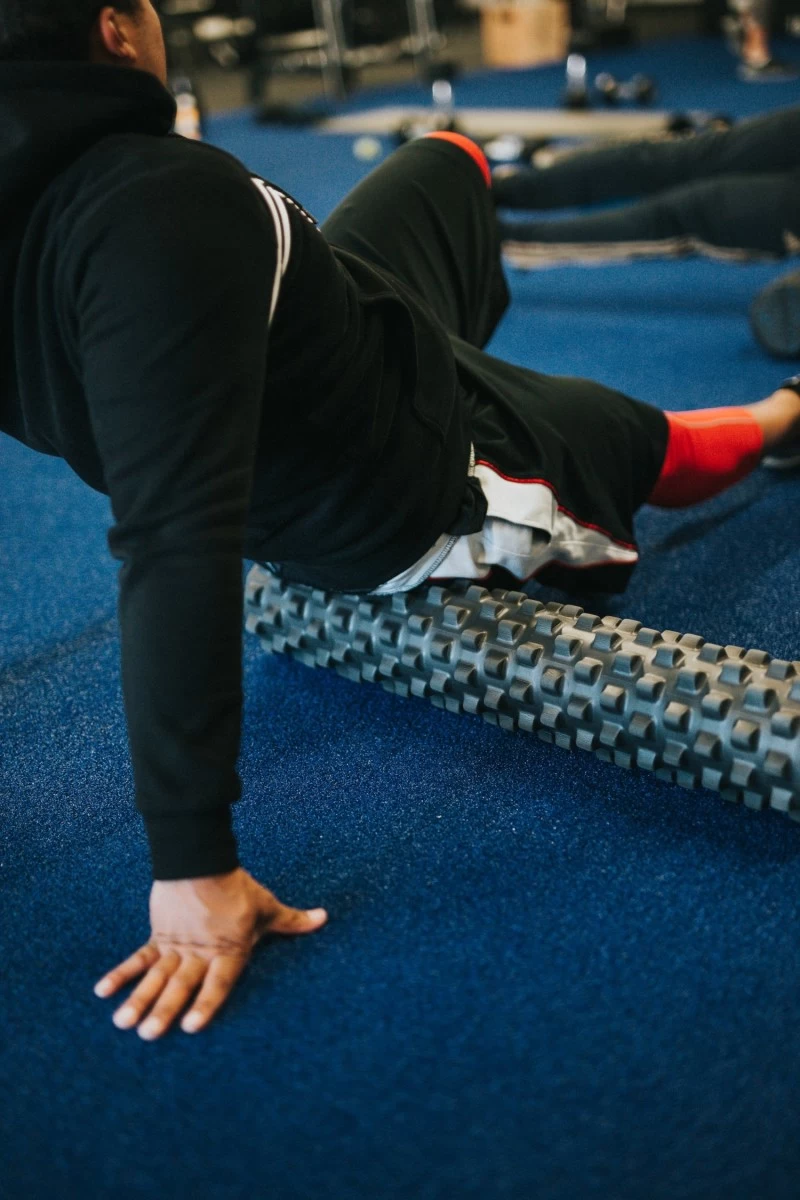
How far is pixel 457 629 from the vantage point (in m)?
1.17

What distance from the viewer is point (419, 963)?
0.96 m

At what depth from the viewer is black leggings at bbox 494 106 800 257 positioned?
2.13 metres

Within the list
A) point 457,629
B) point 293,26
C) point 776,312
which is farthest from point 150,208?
point 293,26

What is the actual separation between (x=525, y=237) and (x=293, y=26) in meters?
5.02

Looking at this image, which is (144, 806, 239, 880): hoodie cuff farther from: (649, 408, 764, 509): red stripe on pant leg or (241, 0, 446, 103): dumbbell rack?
(241, 0, 446, 103): dumbbell rack

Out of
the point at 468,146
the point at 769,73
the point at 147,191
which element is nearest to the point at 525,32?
the point at 769,73

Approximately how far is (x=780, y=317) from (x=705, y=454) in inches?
29.3

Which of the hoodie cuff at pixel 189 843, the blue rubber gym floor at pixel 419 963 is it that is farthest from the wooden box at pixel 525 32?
the hoodie cuff at pixel 189 843

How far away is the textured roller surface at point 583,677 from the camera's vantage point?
0.99 m

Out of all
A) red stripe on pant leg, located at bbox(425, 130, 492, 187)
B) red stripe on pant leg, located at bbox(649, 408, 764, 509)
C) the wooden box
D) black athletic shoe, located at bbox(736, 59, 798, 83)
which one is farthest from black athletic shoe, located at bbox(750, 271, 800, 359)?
the wooden box

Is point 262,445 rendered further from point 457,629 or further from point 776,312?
point 776,312

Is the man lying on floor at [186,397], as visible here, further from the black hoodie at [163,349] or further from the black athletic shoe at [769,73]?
the black athletic shoe at [769,73]

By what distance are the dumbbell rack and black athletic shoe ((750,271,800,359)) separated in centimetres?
473

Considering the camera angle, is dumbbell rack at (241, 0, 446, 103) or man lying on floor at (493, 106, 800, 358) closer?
man lying on floor at (493, 106, 800, 358)
